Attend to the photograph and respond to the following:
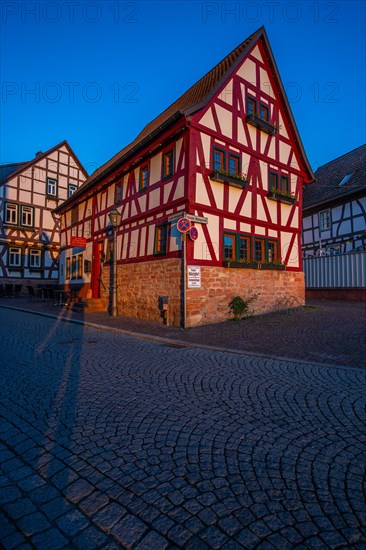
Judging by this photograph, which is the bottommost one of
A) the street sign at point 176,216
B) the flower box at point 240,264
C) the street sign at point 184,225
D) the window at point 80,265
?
the flower box at point 240,264

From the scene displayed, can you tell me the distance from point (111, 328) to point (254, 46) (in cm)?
1334

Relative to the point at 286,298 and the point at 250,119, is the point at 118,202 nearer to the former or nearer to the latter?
the point at 250,119

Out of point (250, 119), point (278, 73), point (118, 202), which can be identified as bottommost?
point (118, 202)

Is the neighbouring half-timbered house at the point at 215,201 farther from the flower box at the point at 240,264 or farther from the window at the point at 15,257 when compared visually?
the window at the point at 15,257

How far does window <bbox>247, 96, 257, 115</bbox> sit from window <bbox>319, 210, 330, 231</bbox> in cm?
1135

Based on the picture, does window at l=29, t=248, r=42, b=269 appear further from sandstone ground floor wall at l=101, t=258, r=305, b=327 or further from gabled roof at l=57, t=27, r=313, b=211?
sandstone ground floor wall at l=101, t=258, r=305, b=327

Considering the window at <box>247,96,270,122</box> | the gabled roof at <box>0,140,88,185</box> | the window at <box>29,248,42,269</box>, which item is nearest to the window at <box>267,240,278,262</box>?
the window at <box>247,96,270,122</box>

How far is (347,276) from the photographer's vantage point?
16047 millimetres

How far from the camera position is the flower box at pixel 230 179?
10605 millimetres

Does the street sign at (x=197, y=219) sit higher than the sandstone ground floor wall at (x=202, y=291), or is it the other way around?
the street sign at (x=197, y=219)

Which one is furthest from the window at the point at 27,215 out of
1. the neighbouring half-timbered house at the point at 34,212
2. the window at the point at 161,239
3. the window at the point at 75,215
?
the window at the point at 161,239

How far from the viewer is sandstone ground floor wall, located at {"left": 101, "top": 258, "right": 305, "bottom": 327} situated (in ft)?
33.2

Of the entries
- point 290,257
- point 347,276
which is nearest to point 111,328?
point 290,257

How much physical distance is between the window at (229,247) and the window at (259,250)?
1356mm
